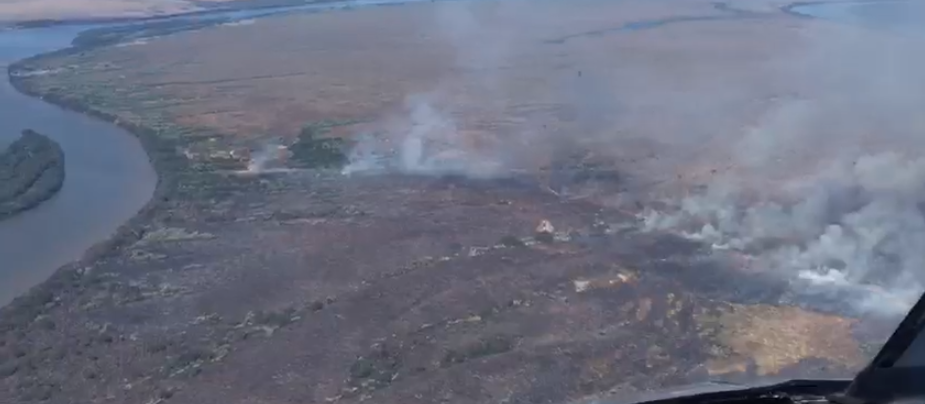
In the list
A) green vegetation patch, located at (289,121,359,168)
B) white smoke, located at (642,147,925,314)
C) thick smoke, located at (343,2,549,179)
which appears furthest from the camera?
green vegetation patch, located at (289,121,359,168)

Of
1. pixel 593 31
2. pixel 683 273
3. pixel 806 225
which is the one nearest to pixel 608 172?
pixel 806 225

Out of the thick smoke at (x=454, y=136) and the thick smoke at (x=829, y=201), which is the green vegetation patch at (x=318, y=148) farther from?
the thick smoke at (x=829, y=201)

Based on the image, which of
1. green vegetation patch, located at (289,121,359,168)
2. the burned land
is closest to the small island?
the burned land

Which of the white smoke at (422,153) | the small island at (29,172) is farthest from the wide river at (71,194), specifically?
the white smoke at (422,153)

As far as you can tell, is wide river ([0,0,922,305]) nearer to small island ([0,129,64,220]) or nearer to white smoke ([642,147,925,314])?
small island ([0,129,64,220])

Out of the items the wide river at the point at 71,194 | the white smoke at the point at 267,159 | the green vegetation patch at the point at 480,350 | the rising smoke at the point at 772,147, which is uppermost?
the green vegetation patch at the point at 480,350

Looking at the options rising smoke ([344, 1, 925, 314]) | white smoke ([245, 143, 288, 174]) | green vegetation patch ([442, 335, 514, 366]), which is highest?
green vegetation patch ([442, 335, 514, 366])

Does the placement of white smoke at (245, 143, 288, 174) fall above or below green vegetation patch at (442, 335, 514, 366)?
below

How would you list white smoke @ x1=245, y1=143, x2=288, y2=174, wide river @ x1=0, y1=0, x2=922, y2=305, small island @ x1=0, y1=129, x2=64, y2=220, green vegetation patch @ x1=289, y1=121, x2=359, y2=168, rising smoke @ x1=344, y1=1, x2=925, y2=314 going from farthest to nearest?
green vegetation patch @ x1=289, y1=121, x2=359, y2=168
white smoke @ x1=245, y1=143, x2=288, y2=174
small island @ x1=0, y1=129, x2=64, y2=220
wide river @ x1=0, y1=0, x2=922, y2=305
rising smoke @ x1=344, y1=1, x2=925, y2=314

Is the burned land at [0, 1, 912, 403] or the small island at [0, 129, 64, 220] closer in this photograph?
the burned land at [0, 1, 912, 403]
